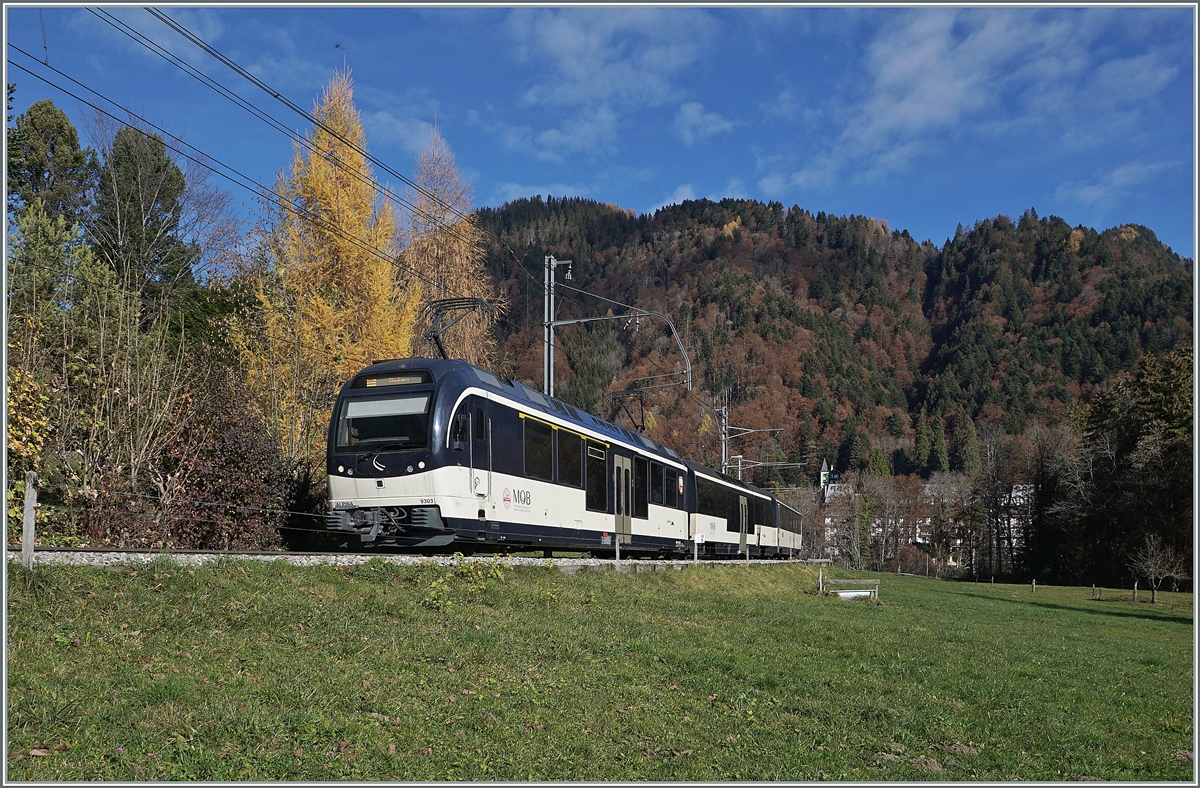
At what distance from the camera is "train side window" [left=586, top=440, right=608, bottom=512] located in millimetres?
20312

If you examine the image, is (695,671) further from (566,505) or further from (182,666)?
(566,505)

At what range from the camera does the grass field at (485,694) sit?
679 cm

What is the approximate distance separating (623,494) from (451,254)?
15282 millimetres

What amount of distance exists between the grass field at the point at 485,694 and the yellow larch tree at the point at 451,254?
20120mm

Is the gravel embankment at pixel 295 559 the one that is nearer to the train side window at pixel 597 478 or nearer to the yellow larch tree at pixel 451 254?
the train side window at pixel 597 478

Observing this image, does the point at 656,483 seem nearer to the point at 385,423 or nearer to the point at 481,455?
the point at 481,455

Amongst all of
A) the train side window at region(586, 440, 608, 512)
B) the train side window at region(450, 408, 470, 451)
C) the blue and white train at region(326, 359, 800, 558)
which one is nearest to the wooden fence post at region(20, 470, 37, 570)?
the blue and white train at region(326, 359, 800, 558)

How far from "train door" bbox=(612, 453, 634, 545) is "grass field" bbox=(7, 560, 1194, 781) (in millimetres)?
6866

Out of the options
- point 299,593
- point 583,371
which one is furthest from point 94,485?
point 583,371

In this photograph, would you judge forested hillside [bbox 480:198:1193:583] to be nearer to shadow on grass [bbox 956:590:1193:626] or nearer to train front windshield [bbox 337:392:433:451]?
shadow on grass [bbox 956:590:1193:626]

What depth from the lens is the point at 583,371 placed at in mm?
120688

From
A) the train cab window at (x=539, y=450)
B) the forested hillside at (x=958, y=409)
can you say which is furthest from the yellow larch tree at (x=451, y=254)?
the train cab window at (x=539, y=450)

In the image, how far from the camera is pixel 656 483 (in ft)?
82.3

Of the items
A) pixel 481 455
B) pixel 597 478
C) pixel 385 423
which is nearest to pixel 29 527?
pixel 385 423
